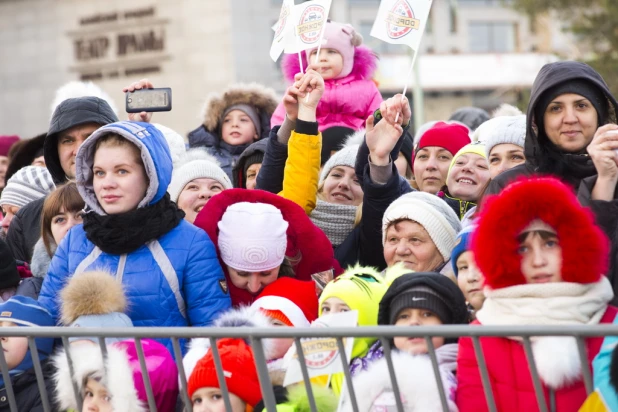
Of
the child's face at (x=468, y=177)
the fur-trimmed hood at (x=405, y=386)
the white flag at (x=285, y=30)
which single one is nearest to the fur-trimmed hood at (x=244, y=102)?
the white flag at (x=285, y=30)

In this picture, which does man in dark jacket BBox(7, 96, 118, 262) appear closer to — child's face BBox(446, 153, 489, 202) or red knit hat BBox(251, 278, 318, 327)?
red knit hat BBox(251, 278, 318, 327)

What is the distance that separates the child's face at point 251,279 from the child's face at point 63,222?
98 centimetres

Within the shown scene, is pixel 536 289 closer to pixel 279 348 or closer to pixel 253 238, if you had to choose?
pixel 279 348

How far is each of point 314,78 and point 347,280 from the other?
1.35m

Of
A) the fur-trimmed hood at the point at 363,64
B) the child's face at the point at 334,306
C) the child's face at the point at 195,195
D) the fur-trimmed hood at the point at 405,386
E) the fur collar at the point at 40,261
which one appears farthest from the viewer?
the fur-trimmed hood at the point at 363,64

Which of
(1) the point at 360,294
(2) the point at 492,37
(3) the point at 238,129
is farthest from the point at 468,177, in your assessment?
(2) the point at 492,37

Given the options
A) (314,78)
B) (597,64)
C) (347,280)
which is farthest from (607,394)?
(597,64)

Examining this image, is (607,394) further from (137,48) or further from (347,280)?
(137,48)

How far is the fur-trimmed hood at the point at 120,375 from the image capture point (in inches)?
168

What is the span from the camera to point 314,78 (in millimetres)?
5641

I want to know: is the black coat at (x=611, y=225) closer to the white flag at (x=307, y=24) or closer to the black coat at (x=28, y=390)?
the white flag at (x=307, y=24)

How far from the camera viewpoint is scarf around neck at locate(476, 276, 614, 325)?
3793 mm

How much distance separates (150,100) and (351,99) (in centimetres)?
166

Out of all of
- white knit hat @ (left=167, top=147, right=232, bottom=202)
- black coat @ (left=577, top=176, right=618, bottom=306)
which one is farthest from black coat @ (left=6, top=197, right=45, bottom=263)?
black coat @ (left=577, top=176, right=618, bottom=306)
